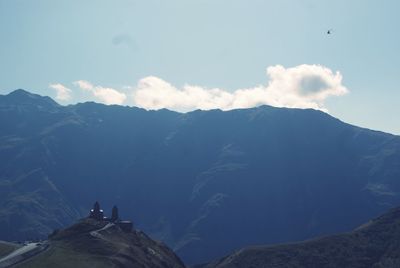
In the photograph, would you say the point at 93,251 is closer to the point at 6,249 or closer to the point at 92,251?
the point at 92,251

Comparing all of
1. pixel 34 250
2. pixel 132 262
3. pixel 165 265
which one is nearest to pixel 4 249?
pixel 34 250

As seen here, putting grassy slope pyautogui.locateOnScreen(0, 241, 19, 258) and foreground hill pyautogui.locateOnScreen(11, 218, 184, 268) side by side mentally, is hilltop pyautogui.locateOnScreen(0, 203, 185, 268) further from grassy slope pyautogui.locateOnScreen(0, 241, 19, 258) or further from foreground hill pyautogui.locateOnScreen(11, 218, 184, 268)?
grassy slope pyautogui.locateOnScreen(0, 241, 19, 258)

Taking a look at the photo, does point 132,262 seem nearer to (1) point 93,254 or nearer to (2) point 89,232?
(1) point 93,254

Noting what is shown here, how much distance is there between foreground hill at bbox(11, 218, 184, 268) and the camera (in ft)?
502

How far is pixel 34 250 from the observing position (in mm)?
166875

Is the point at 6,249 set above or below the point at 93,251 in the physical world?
above

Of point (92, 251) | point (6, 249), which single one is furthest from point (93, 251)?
point (6, 249)

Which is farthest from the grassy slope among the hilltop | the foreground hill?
the foreground hill

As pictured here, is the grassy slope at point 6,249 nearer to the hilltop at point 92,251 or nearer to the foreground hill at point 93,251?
the hilltop at point 92,251

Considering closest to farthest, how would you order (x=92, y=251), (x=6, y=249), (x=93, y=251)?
(x=92, y=251), (x=93, y=251), (x=6, y=249)

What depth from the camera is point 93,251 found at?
547 ft

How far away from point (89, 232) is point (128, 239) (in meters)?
15.5

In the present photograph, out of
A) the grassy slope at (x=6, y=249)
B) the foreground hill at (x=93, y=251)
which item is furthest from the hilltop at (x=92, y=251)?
the grassy slope at (x=6, y=249)

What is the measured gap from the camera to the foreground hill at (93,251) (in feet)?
502
